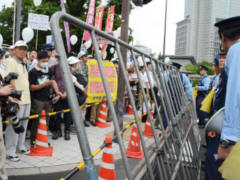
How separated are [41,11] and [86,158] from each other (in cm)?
2428

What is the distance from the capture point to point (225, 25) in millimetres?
2006

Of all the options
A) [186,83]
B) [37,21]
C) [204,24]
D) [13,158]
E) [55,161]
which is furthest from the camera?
[204,24]

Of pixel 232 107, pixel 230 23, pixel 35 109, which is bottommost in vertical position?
pixel 35 109

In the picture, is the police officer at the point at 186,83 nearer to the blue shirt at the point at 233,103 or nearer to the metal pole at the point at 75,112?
the blue shirt at the point at 233,103

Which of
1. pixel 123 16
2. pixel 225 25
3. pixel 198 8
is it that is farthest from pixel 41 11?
pixel 198 8

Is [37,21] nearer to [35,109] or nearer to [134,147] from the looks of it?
[35,109]

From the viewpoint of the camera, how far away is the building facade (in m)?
97.6

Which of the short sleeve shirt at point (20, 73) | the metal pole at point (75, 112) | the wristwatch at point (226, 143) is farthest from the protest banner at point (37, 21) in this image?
the wristwatch at point (226, 143)

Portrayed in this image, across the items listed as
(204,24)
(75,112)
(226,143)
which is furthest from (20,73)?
(204,24)

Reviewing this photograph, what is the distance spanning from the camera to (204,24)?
9850 centimetres

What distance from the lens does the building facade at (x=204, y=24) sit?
320 ft

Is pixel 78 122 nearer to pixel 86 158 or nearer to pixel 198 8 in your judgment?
pixel 86 158

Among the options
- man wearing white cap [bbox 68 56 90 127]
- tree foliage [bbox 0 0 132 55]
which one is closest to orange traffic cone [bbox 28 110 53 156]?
man wearing white cap [bbox 68 56 90 127]

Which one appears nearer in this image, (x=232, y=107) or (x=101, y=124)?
(x=232, y=107)
